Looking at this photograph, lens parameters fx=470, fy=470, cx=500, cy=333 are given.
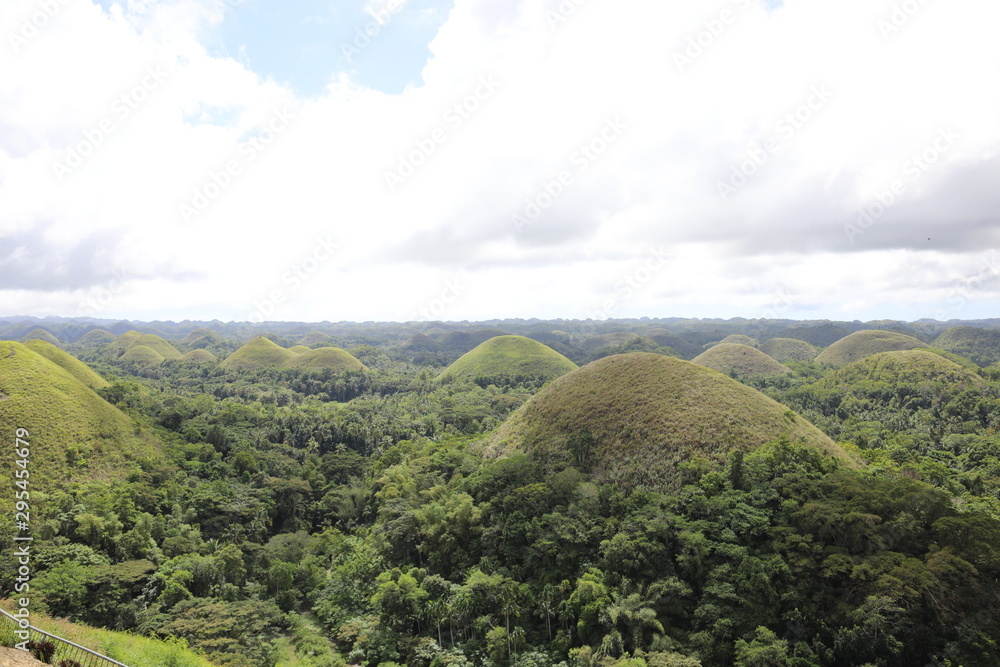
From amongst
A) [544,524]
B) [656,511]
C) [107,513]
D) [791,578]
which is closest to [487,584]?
[544,524]

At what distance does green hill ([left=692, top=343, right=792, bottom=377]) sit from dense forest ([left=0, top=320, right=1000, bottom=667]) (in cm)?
5939

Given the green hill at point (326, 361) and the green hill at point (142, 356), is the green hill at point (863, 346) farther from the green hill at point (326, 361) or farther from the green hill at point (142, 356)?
the green hill at point (142, 356)

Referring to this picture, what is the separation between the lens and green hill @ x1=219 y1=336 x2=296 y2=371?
123812 mm

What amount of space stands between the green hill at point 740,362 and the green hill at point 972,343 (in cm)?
7042

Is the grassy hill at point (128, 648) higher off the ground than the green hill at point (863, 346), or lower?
lower

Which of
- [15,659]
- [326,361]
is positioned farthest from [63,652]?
[326,361]

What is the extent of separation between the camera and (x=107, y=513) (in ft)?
95.2

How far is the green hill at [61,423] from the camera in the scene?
1359 inches

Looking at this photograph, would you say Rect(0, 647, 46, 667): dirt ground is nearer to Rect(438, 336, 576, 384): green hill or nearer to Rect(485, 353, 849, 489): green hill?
Rect(485, 353, 849, 489): green hill

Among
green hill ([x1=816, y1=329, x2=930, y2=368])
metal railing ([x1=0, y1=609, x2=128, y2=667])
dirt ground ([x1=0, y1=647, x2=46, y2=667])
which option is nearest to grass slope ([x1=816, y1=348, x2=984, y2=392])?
green hill ([x1=816, y1=329, x2=930, y2=368])

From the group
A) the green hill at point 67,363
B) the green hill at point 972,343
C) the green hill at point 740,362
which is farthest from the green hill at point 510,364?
the green hill at point 972,343

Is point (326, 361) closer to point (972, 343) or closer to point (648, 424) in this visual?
point (648, 424)

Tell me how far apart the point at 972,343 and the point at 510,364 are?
523ft

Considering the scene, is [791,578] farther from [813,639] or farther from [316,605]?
[316,605]
